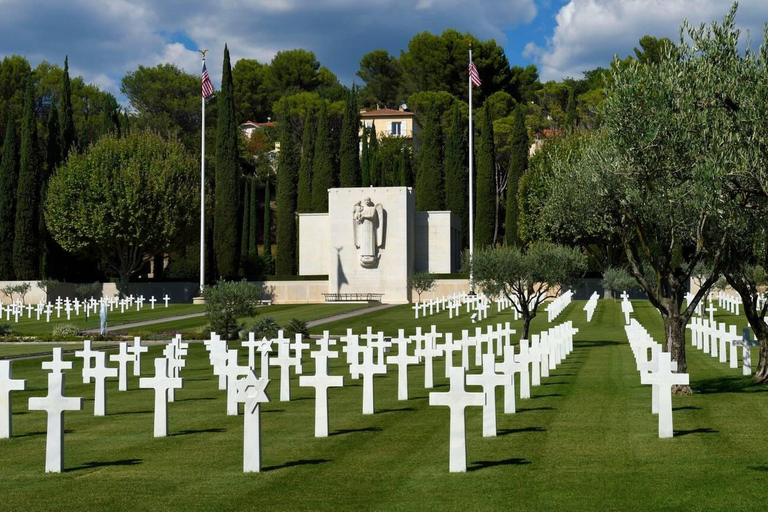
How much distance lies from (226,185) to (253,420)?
63559mm

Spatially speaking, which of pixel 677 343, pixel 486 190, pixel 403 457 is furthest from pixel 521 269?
pixel 486 190

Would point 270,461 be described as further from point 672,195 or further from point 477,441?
point 672,195

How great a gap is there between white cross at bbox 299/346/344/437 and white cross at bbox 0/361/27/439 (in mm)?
3369

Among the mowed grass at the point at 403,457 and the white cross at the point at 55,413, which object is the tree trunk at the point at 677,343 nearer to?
the mowed grass at the point at 403,457

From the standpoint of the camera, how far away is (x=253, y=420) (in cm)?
1070

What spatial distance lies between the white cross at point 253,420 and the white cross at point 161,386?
7.80ft

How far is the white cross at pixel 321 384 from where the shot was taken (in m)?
12.9

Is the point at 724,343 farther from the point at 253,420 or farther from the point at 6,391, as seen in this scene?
the point at 6,391

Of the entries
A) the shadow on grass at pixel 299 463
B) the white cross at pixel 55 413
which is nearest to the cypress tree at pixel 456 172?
the shadow on grass at pixel 299 463

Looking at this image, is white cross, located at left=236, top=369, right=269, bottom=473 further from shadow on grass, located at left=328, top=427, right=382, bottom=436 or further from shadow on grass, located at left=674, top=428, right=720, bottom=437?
shadow on grass, located at left=674, top=428, right=720, bottom=437

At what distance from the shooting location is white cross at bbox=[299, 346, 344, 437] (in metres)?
12.9

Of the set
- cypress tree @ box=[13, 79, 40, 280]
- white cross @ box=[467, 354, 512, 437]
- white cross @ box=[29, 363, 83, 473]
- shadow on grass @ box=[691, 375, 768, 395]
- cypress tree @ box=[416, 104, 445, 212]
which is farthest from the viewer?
cypress tree @ box=[416, 104, 445, 212]

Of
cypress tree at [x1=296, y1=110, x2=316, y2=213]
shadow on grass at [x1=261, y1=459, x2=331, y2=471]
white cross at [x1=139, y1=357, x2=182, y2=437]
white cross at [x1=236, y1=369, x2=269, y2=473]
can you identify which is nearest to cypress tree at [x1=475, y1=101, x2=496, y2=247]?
cypress tree at [x1=296, y1=110, x2=316, y2=213]

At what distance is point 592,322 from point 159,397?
110 ft
